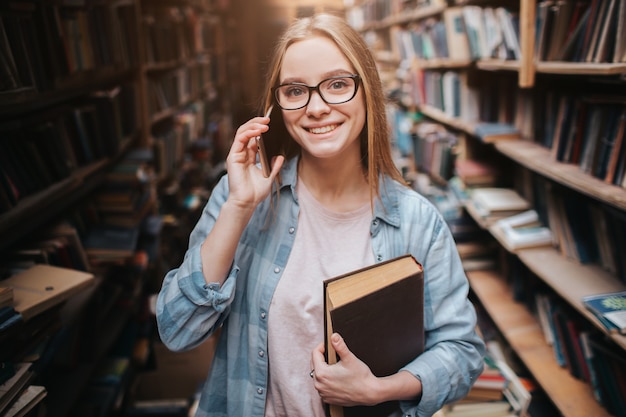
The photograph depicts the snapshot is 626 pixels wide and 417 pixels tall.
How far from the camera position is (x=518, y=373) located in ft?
6.32

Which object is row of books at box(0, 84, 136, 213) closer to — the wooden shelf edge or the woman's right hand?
the woman's right hand

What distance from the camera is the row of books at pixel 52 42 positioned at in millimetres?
1361

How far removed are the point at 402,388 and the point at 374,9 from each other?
17.9 ft

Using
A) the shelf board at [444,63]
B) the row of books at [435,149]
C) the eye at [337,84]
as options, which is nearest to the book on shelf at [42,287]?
the eye at [337,84]

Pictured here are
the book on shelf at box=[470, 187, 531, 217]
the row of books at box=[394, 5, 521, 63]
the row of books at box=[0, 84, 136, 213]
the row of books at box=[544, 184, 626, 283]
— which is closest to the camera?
the row of books at box=[0, 84, 136, 213]

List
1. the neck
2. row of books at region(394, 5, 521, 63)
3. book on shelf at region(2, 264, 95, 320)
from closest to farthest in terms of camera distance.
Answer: the neck, book on shelf at region(2, 264, 95, 320), row of books at region(394, 5, 521, 63)

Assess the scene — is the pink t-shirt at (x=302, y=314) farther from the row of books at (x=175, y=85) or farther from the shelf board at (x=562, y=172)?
the row of books at (x=175, y=85)

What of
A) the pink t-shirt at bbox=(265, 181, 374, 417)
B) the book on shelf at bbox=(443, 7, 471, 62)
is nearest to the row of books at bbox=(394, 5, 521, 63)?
the book on shelf at bbox=(443, 7, 471, 62)

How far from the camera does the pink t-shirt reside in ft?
3.16

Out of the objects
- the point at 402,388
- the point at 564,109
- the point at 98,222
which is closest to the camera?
the point at 402,388

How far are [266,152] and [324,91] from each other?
228 mm

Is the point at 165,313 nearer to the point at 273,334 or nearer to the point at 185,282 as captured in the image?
the point at 185,282

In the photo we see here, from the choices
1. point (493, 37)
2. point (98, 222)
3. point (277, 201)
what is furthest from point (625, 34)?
point (98, 222)

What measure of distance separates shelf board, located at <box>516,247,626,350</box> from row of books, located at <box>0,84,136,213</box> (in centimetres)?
180
